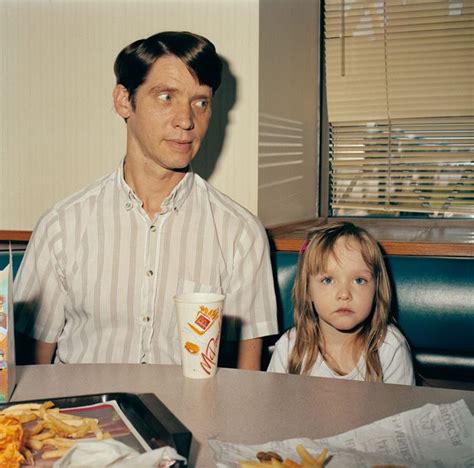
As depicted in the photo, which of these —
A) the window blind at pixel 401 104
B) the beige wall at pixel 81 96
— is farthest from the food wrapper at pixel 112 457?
the window blind at pixel 401 104

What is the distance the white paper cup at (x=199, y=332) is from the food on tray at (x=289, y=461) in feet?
1.12

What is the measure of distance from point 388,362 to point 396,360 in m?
0.02

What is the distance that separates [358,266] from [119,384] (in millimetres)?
859

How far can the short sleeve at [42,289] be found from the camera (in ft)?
5.77

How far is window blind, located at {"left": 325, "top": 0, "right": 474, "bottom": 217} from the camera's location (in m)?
2.90

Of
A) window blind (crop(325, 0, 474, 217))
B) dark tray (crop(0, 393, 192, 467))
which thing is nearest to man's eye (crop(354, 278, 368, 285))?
dark tray (crop(0, 393, 192, 467))

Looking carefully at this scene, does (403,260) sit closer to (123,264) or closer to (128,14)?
(123,264)

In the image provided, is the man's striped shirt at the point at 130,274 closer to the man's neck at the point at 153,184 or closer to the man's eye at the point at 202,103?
the man's neck at the point at 153,184

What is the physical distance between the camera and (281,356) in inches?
70.7

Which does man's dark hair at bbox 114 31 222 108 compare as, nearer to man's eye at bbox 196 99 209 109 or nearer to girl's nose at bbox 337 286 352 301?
man's eye at bbox 196 99 209 109

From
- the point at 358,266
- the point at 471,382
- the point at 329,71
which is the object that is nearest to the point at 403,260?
the point at 358,266

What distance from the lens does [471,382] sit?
1.70 m

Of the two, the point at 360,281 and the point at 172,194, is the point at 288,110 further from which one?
the point at 360,281

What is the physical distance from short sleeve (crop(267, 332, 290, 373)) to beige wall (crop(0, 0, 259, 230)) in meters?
0.57
